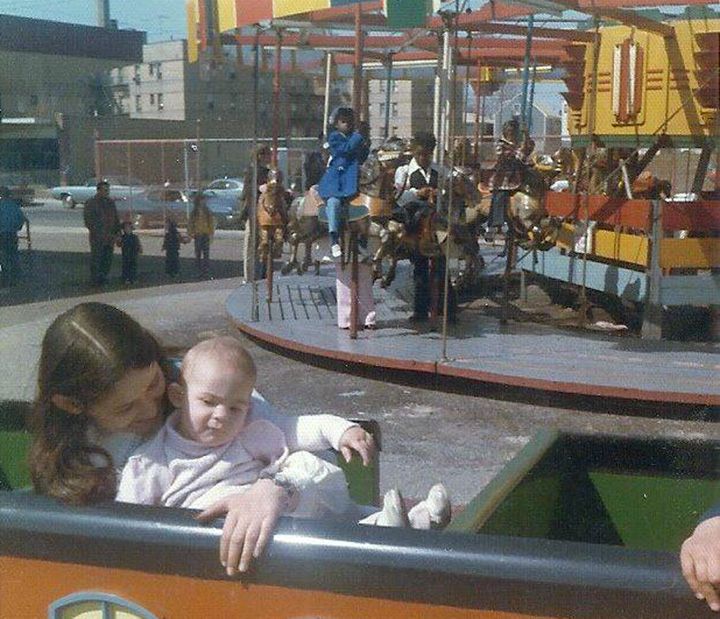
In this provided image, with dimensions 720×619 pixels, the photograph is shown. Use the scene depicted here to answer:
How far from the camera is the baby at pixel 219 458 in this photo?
1.84 meters

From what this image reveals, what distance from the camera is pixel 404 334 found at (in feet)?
24.3

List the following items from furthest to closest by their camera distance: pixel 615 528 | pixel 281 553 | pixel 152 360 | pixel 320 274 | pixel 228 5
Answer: pixel 320 274 → pixel 228 5 → pixel 615 528 → pixel 152 360 → pixel 281 553

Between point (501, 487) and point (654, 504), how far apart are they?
0.45 meters

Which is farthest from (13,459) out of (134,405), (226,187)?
(226,187)

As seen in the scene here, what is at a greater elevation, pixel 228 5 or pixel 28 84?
pixel 228 5

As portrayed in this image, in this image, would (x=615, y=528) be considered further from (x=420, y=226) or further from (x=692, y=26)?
(x=692, y=26)

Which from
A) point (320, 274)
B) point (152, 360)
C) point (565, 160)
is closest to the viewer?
point (152, 360)

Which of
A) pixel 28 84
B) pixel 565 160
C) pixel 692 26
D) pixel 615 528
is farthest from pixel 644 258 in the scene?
pixel 615 528

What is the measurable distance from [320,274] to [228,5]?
4.64 m

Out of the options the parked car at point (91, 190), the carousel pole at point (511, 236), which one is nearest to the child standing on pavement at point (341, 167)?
the carousel pole at point (511, 236)

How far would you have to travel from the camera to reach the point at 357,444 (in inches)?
78.5

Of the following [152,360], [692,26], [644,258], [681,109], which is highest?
[692,26]

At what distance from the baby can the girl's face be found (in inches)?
1.2

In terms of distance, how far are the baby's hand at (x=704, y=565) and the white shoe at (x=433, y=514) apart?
66 cm
